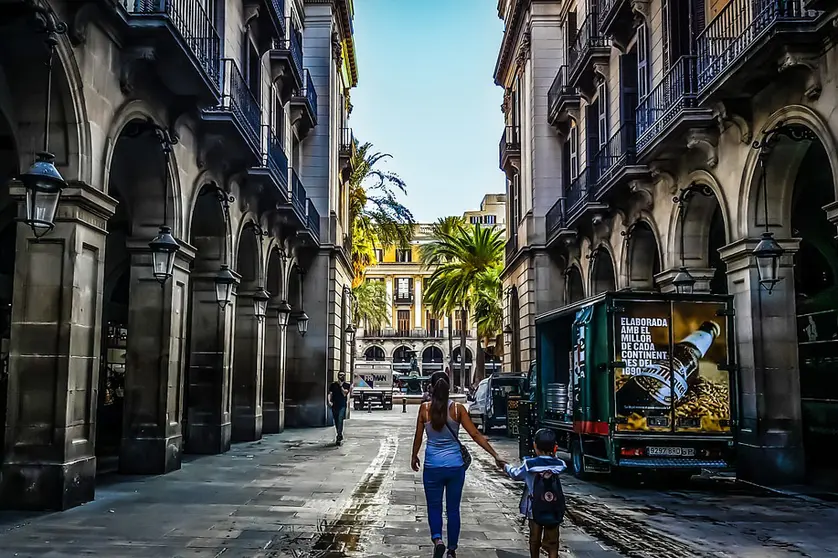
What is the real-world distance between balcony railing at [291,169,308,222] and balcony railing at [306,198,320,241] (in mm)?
638

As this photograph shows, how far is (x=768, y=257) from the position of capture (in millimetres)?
13164

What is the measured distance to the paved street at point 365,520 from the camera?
8.05 metres

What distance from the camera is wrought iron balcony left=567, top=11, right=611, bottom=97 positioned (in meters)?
23.6

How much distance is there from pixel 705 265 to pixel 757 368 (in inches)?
162

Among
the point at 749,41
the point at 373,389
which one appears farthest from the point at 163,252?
the point at 373,389

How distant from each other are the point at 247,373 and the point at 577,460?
32.6 ft

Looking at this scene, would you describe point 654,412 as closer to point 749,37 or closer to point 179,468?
point 749,37

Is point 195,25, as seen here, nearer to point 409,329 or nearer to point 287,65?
point 287,65

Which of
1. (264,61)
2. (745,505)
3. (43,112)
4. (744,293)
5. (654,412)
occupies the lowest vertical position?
(745,505)

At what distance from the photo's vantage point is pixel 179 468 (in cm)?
1477

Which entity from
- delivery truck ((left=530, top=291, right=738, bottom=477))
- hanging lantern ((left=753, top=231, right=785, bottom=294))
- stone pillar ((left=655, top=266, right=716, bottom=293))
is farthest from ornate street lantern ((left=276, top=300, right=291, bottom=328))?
hanging lantern ((left=753, top=231, right=785, bottom=294))

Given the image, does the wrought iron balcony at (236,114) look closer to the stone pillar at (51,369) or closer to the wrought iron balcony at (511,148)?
the stone pillar at (51,369)

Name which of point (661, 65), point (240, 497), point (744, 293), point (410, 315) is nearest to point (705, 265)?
point (744, 293)

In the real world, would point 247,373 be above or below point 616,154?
below
